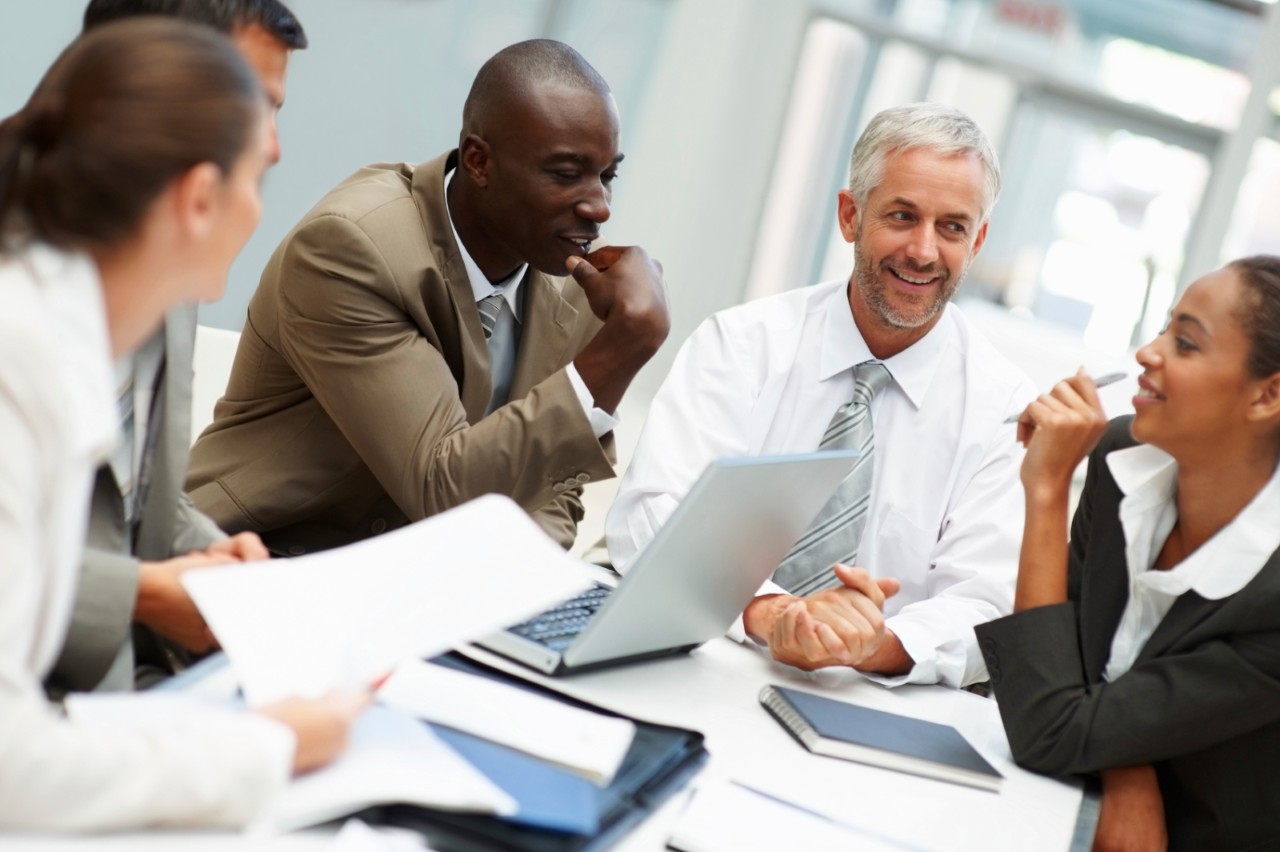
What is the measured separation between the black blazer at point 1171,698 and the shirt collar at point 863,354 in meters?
0.55

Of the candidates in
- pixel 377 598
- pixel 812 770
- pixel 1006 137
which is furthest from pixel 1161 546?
pixel 1006 137

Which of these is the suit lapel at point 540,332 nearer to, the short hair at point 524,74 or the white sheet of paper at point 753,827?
the short hair at point 524,74

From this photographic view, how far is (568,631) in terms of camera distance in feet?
4.72

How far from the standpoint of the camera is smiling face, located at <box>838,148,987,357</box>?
2229 millimetres

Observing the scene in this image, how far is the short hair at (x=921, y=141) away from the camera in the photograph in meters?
2.25

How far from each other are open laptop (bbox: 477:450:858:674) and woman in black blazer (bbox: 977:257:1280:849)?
351 millimetres

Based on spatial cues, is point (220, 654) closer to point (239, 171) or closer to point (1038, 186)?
point (239, 171)

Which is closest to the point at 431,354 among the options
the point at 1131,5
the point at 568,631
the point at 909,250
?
the point at 568,631

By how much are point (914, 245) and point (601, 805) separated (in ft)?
4.75

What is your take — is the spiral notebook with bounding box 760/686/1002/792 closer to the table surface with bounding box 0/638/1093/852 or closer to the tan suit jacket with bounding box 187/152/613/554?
the table surface with bounding box 0/638/1093/852

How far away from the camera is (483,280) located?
7.13 ft

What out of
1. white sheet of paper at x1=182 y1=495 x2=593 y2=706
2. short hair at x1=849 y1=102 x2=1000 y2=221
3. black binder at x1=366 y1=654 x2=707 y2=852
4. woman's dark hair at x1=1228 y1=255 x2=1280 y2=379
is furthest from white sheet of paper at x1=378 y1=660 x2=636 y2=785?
short hair at x1=849 y1=102 x2=1000 y2=221

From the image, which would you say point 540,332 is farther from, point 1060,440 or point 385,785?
point 385,785

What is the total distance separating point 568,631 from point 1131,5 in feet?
26.2
